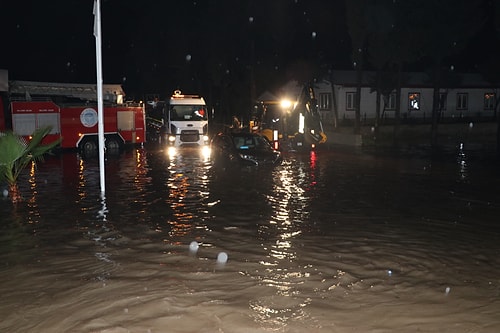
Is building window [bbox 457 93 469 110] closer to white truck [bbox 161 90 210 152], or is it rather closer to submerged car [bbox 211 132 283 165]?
white truck [bbox 161 90 210 152]

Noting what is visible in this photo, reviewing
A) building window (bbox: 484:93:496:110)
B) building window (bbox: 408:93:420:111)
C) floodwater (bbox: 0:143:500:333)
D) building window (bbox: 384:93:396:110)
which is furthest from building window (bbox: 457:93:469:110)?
floodwater (bbox: 0:143:500:333)

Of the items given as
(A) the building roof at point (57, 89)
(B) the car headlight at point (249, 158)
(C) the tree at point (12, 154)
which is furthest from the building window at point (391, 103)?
(C) the tree at point (12, 154)

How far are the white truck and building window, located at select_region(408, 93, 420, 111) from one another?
25118 millimetres

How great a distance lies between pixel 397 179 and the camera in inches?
689

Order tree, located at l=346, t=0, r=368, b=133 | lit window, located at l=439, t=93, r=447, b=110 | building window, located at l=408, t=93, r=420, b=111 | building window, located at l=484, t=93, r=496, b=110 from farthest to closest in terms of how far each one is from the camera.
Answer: building window, located at l=484, t=93, r=496, b=110, building window, located at l=408, t=93, r=420, b=111, lit window, located at l=439, t=93, r=447, b=110, tree, located at l=346, t=0, r=368, b=133

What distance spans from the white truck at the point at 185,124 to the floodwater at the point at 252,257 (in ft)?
39.2

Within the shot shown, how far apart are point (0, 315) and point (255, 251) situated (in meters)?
3.98

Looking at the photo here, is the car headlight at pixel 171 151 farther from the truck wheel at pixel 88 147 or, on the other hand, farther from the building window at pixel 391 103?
the building window at pixel 391 103

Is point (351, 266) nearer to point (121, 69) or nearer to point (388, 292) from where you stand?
point (388, 292)

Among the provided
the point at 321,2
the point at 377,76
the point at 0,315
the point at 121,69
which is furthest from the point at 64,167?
the point at 321,2

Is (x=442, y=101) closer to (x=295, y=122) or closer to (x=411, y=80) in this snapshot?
(x=411, y=80)

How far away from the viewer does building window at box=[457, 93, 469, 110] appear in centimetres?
5003

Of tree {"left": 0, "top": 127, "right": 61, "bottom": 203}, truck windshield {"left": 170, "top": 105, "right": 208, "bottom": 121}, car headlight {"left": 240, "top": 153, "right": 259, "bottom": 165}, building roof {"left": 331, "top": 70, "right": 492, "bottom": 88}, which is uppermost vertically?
building roof {"left": 331, "top": 70, "right": 492, "bottom": 88}

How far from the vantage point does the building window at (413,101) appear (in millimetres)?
48094
